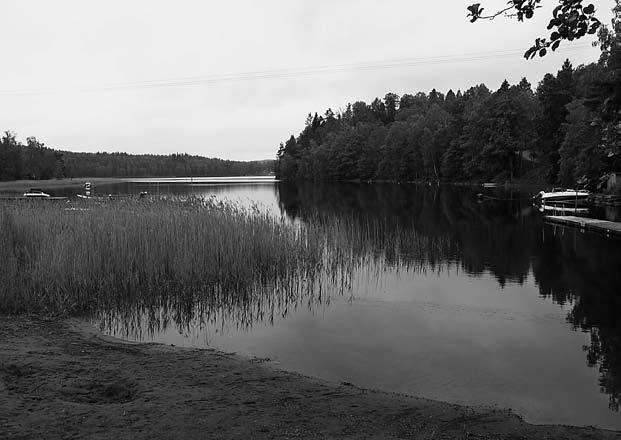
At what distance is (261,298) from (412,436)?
23.7 feet

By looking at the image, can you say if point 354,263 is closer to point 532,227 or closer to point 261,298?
point 261,298

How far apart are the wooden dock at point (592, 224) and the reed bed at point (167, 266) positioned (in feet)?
33.4

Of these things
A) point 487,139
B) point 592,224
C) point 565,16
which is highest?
point 487,139

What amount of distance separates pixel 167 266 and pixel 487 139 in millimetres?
62571

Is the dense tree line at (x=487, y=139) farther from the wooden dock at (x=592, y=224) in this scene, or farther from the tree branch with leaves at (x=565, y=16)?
the tree branch with leaves at (x=565, y=16)

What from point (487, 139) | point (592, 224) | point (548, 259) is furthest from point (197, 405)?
point (487, 139)

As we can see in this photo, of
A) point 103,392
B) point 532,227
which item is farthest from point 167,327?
point 532,227

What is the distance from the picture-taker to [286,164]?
13188 cm

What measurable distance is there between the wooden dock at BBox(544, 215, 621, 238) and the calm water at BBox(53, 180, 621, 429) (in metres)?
5.67

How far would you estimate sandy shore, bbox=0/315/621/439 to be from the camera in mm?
4867

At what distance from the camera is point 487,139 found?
68.6m

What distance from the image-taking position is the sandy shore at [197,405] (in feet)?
16.0

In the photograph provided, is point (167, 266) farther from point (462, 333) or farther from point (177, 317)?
point (462, 333)

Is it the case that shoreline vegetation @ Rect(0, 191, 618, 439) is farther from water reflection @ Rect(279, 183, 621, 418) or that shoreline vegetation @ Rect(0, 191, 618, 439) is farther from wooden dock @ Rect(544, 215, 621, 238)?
wooden dock @ Rect(544, 215, 621, 238)
